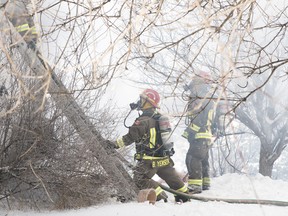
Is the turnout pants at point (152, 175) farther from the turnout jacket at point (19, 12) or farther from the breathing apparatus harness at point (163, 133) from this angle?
the turnout jacket at point (19, 12)

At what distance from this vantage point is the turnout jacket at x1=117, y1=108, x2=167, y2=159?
6.85 m

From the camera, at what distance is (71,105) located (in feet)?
19.4

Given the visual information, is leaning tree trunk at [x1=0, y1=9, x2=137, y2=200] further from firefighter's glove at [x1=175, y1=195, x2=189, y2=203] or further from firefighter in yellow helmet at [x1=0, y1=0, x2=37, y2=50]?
firefighter's glove at [x1=175, y1=195, x2=189, y2=203]

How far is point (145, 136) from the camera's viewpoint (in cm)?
695

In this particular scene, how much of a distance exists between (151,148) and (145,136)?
21cm

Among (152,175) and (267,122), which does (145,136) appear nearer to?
(152,175)

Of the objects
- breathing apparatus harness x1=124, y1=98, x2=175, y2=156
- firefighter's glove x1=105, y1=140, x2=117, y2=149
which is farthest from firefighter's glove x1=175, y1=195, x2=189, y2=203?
firefighter's glove x1=105, y1=140, x2=117, y2=149

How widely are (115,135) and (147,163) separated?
3.59 ft

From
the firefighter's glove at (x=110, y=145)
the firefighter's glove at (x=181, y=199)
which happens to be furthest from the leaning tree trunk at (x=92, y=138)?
the firefighter's glove at (x=181, y=199)

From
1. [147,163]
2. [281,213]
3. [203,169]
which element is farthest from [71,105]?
[203,169]

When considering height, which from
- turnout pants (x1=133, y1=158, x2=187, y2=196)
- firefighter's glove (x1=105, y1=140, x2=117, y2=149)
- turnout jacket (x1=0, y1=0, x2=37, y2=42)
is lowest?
turnout pants (x1=133, y1=158, x2=187, y2=196)

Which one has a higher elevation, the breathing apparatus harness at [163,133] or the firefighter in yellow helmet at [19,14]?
the firefighter in yellow helmet at [19,14]

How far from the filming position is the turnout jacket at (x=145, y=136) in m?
6.85

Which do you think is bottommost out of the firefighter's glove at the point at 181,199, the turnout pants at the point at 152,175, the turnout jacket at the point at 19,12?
the firefighter's glove at the point at 181,199
